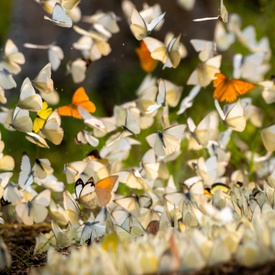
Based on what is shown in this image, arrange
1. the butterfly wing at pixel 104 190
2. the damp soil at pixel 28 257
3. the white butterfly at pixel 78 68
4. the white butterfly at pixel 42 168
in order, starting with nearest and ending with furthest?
the damp soil at pixel 28 257, the butterfly wing at pixel 104 190, the white butterfly at pixel 42 168, the white butterfly at pixel 78 68

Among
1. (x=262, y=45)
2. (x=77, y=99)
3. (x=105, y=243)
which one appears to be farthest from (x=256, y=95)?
(x=105, y=243)

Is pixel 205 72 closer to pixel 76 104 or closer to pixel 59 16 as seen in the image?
pixel 76 104

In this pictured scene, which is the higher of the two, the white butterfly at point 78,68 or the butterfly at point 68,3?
the butterfly at point 68,3

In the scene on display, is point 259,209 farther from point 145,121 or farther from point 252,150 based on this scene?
point 252,150

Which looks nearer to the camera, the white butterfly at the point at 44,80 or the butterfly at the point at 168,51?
the white butterfly at the point at 44,80

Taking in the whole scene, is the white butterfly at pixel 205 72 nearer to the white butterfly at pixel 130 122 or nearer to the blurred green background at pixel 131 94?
the white butterfly at pixel 130 122

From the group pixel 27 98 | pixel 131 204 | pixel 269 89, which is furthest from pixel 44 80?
pixel 269 89

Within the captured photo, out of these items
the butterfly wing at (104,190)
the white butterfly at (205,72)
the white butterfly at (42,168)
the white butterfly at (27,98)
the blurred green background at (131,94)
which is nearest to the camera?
the white butterfly at (27,98)

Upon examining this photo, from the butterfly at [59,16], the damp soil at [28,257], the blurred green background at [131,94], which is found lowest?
the blurred green background at [131,94]

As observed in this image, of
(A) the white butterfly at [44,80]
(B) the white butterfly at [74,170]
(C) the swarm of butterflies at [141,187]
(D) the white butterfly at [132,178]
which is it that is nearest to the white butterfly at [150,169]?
(C) the swarm of butterflies at [141,187]
